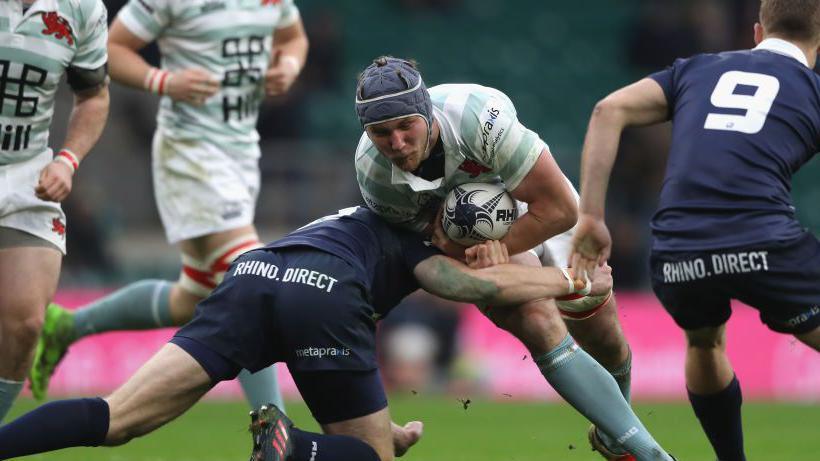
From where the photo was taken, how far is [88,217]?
13.5m

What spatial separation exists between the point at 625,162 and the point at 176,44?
30.0 ft

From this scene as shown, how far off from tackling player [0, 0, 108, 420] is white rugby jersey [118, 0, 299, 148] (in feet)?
4.63

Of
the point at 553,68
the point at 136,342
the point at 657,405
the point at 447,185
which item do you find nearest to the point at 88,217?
the point at 136,342

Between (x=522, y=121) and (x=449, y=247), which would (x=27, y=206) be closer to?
(x=449, y=247)

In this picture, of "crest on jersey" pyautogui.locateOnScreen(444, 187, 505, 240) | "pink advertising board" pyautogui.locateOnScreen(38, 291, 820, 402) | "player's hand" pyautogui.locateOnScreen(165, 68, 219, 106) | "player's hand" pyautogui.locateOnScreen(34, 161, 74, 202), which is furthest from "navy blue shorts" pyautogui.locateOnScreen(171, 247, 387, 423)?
"pink advertising board" pyautogui.locateOnScreen(38, 291, 820, 402)

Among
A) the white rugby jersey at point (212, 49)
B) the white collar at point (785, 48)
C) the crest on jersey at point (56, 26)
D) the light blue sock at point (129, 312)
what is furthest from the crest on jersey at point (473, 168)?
the light blue sock at point (129, 312)

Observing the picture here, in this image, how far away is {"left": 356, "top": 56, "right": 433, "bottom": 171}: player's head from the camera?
5.19 m

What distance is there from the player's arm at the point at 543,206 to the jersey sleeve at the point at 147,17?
9.79ft

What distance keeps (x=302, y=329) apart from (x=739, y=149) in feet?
6.10

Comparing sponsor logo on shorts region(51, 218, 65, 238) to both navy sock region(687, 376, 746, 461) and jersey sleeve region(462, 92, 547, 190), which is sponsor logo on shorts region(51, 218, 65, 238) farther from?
navy sock region(687, 376, 746, 461)

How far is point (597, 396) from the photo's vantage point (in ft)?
17.8

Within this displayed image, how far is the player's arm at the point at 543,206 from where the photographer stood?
546cm

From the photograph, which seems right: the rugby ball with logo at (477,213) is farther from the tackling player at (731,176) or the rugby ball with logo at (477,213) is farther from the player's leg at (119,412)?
the player's leg at (119,412)

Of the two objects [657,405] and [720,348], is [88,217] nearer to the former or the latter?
[657,405]
